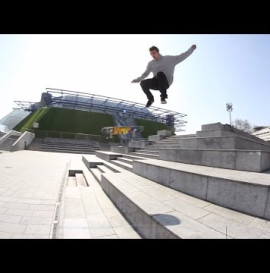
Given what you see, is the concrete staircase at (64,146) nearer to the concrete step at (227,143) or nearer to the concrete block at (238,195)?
the concrete step at (227,143)

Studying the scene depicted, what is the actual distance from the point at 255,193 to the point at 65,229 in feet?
9.78

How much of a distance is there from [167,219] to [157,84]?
2.78 metres

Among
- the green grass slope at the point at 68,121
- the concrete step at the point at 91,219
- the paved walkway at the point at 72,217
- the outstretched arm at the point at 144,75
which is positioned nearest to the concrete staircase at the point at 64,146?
the green grass slope at the point at 68,121

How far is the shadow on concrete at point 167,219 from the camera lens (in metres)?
2.33

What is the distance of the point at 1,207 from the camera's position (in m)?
3.92

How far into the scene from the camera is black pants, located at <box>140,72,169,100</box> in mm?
3936

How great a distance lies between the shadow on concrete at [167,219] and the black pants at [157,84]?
2481mm

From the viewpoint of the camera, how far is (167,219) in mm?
2467

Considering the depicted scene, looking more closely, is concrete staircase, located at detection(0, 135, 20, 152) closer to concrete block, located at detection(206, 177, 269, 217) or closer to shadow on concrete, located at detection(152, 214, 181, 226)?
shadow on concrete, located at detection(152, 214, 181, 226)

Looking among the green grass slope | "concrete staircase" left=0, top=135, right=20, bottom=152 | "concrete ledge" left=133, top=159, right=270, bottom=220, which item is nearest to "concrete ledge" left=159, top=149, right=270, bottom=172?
"concrete ledge" left=133, top=159, right=270, bottom=220

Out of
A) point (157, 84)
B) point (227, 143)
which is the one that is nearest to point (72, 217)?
point (157, 84)

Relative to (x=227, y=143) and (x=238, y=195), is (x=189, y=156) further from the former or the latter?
(x=238, y=195)
